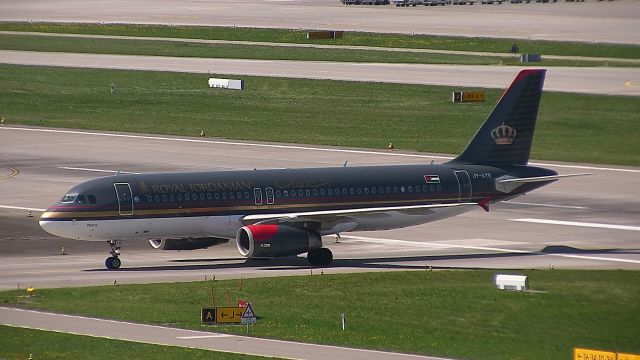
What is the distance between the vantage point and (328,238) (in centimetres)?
7594

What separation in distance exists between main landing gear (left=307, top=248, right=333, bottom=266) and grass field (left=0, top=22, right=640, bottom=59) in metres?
91.1

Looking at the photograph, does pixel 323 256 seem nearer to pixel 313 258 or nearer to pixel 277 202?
pixel 313 258

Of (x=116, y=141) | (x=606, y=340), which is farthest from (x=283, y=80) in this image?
(x=606, y=340)

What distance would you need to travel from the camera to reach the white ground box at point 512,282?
175ft

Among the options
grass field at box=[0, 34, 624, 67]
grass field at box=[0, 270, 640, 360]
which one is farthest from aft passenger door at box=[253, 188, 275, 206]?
grass field at box=[0, 34, 624, 67]

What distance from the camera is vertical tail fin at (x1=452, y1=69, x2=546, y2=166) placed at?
241 ft

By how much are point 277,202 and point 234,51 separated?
3737 inches

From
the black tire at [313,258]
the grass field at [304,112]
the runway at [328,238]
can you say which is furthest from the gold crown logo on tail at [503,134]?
the grass field at [304,112]

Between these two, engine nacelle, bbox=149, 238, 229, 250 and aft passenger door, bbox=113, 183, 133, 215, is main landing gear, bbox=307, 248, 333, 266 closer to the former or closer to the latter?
engine nacelle, bbox=149, 238, 229, 250

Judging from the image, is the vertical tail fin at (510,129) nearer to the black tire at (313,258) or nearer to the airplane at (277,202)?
the airplane at (277,202)

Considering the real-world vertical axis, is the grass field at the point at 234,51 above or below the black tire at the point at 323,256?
above

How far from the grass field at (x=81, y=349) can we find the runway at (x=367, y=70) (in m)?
81.0

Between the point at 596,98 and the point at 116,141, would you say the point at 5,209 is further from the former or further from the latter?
the point at 596,98

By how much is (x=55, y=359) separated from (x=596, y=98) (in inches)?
3221
